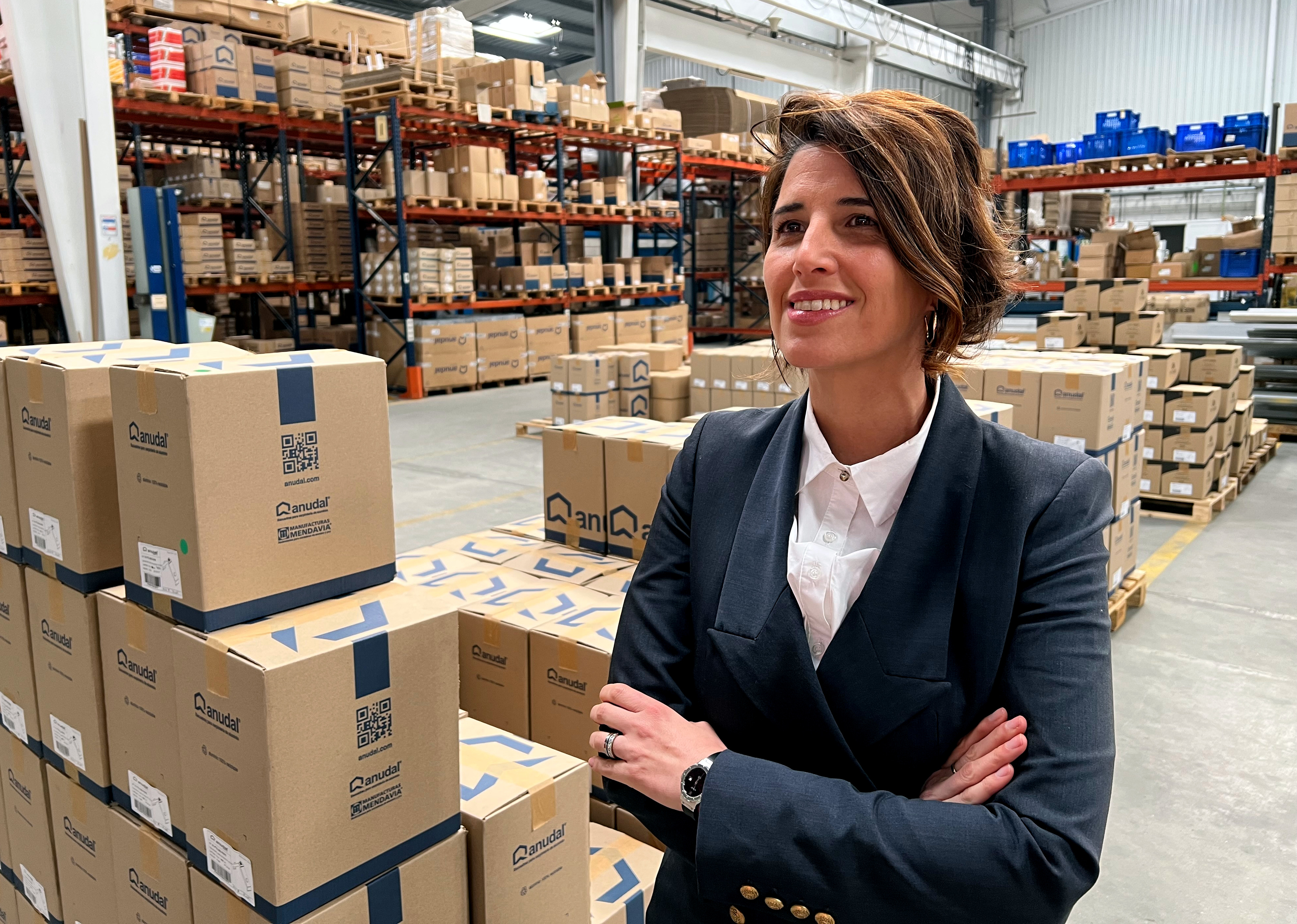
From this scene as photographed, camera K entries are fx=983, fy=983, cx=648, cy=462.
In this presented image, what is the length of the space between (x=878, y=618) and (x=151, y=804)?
1395 millimetres

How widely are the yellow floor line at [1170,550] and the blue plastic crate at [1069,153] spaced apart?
25.5 ft

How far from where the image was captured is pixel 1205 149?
11.3m

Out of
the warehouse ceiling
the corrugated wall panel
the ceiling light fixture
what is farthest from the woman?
the corrugated wall panel

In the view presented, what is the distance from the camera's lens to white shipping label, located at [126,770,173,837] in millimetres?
1730

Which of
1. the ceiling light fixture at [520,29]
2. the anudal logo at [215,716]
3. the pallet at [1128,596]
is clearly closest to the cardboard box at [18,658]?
the anudal logo at [215,716]

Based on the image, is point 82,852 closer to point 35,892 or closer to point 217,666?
point 35,892

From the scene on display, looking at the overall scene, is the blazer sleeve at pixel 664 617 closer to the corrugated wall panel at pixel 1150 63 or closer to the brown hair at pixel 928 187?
the brown hair at pixel 928 187

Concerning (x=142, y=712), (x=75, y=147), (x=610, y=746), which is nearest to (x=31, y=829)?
(x=142, y=712)

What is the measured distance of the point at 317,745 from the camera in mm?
1514

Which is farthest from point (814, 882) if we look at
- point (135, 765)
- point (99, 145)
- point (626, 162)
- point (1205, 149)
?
point (626, 162)

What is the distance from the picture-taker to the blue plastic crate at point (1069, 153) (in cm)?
1238

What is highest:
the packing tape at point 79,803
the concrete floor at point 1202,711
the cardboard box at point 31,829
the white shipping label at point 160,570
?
the white shipping label at point 160,570

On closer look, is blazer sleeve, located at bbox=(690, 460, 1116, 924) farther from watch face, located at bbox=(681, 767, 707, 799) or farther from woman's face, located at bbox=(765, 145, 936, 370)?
woman's face, located at bbox=(765, 145, 936, 370)

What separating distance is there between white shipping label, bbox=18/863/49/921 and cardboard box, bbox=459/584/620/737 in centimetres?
102
